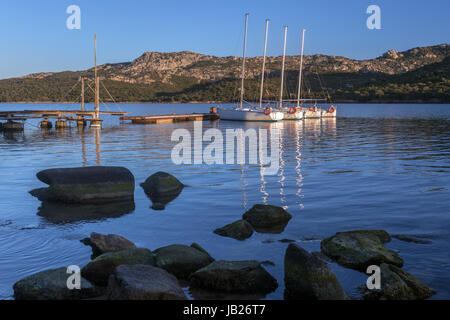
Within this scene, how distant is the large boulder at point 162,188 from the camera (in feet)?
44.0

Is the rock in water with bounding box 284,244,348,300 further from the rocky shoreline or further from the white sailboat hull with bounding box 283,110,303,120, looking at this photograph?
the white sailboat hull with bounding box 283,110,303,120

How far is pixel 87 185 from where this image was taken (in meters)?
12.4

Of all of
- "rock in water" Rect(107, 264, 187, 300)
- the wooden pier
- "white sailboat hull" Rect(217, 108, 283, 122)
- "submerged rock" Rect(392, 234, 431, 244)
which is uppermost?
"white sailboat hull" Rect(217, 108, 283, 122)

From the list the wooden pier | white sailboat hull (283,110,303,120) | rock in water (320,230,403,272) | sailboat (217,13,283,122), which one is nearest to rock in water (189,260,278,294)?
rock in water (320,230,403,272)

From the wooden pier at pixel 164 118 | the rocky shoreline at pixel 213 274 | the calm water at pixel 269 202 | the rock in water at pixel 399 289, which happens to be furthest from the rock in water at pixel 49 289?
the wooden pier at pixel 164 118

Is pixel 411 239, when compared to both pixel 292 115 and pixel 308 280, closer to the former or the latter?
pixel 308 280

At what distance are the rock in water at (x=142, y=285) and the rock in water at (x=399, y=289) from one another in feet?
9.75

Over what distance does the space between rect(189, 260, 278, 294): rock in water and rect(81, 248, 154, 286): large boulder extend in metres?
1.09

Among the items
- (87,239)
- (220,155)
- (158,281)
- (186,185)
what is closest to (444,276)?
(158,281)

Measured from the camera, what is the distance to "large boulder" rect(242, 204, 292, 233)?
10.1 meters

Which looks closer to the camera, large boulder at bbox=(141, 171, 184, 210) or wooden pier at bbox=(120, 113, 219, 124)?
large boulder at bbox=(141, 171, 184, 210)

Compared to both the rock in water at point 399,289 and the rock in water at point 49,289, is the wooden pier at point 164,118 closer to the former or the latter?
the rock in water at point 49,289

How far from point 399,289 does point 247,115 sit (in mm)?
55060

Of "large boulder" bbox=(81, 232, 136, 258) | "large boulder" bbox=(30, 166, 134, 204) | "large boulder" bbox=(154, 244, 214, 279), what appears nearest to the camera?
"large boulder" bbox=(154, 244, 214, 279)
